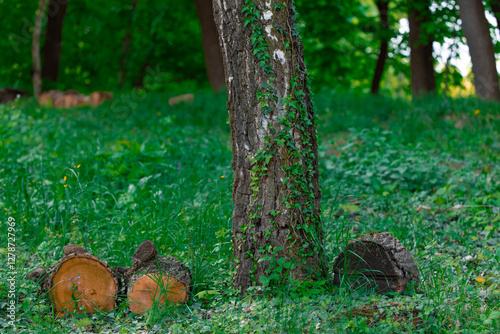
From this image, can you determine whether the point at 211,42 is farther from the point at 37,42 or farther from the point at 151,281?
the point at 151,281

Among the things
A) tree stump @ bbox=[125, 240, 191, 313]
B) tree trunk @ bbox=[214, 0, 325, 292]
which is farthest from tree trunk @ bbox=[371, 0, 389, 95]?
tree stump @ bbox=[125, 240, 191, 313]

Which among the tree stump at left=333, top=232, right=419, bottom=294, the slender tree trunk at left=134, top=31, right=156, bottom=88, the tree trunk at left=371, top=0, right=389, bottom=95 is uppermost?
the slender tree trunk at left=134, top=31, right=156, bottom=88

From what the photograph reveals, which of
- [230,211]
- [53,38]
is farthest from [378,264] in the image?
[53,38]

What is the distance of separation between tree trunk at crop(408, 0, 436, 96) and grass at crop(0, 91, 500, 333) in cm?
243

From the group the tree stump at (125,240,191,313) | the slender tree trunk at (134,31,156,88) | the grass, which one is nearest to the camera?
the grass

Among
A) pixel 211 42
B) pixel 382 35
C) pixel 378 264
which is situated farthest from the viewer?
pixel 382 35

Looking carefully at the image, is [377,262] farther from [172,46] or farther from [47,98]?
[172,46]

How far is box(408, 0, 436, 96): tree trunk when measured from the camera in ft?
32.4

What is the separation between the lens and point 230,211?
417cm

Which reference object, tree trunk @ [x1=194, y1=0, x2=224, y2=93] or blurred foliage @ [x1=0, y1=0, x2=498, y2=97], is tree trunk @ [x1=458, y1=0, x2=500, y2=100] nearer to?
blurred foliage @ [x1=0, y1=0, x2=498, y2=97]

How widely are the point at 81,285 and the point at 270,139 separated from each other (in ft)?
4.92

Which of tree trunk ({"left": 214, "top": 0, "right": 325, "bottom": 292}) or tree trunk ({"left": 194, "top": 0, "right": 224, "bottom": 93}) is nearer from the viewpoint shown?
tree trunk ({"left": 214, "top": 0, "right": 325, "bottom": 292})

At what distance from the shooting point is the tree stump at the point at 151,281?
9.87ft

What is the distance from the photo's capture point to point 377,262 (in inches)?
116
